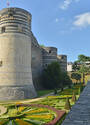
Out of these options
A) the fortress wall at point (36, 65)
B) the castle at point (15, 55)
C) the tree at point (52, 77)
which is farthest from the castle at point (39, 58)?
the castle at point (15, 55)

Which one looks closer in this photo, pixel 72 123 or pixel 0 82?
pixel 72 123

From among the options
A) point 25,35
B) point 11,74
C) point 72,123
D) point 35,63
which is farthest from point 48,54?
point 72,123

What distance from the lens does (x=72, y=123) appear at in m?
5.49

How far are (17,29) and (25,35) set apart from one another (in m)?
2.00

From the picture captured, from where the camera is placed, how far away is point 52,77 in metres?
42.5

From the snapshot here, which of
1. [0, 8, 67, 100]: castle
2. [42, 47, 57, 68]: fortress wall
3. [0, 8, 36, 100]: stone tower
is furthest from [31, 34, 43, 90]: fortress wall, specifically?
Result: [0, 8, 36, 100]: stone tower

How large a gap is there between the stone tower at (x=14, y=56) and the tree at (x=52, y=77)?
588 inches

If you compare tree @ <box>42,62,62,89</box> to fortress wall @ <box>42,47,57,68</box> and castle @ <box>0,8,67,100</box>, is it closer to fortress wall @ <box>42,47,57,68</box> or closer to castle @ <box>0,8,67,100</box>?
fortress wall @ <box>42,47,57,68</box>

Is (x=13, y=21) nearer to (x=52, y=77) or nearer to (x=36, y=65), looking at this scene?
(x=36, y=65)

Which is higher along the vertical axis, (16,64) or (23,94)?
(16,64)

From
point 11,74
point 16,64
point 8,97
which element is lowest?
point 8,97

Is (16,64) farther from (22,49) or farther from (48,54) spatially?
(48,54)

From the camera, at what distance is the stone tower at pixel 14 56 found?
25.5 meters

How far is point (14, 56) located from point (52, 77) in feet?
61.3
